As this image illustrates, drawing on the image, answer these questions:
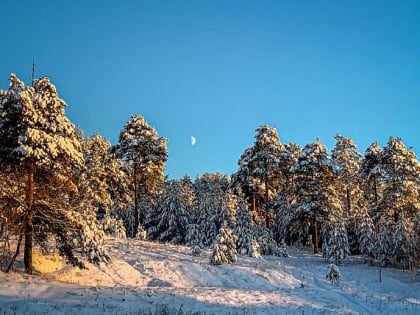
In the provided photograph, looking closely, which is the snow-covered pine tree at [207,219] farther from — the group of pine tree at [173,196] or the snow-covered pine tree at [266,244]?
the snow-covered pine tree at [266,244]

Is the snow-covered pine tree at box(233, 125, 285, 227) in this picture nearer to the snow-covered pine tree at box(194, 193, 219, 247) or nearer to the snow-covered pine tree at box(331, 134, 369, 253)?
the snow-covered pine tree at box(194, 193, 219, 247)

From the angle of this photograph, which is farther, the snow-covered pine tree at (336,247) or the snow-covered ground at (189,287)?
the snow-covered pine tree at (336,247)

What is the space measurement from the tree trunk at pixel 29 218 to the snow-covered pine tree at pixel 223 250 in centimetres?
1209

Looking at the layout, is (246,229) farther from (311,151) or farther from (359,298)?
(359,298)

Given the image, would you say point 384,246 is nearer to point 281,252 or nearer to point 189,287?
point 281,252

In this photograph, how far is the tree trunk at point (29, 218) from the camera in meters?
18.1

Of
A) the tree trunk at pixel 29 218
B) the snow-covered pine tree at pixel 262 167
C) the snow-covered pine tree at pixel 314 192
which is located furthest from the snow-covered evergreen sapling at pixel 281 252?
the tree trunk at pixel 29 218

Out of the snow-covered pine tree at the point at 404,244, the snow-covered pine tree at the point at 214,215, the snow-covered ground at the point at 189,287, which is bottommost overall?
the snow-covered ground at the point at 189,287

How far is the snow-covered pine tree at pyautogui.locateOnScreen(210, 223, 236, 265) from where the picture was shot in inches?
1072

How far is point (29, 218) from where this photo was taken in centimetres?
1811

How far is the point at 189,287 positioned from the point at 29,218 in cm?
788

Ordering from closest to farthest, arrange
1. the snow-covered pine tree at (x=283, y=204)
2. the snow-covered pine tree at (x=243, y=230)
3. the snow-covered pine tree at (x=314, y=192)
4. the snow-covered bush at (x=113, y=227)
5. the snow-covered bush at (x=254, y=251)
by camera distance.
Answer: the snow-covered bush at (x=254, y=251) < the snow-covered pine tree at (x=243, y=230) < the snow-covered bush at (x=113, y=227) < the snow-covered pine tree at (x=314, y=192) < the snow-covered pine tree at (x=283, y=204)

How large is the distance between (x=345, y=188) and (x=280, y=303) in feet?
124

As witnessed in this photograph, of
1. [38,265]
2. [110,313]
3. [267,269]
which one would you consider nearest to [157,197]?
[267,269]
